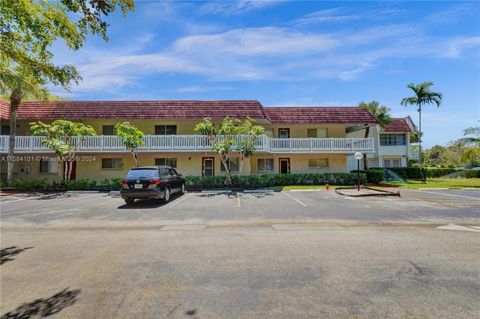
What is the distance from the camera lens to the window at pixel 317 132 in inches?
1044

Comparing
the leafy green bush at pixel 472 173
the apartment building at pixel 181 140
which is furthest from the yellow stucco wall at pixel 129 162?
the leafy green bush at pixel 472 173

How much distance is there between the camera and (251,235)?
24.6 ft

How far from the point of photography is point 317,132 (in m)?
26.6

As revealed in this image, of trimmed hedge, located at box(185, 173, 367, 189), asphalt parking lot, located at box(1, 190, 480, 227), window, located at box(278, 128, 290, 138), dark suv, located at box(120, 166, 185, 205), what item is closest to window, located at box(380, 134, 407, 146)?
trimmed hedge, located at box(185, 173, 367, 189)

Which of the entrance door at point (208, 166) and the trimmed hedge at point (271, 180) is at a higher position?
the entrance door at point (208, 166)

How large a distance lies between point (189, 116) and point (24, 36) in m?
15.9

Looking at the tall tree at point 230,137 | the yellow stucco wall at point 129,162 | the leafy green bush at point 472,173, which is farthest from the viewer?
the leafy green bush at point 472,173

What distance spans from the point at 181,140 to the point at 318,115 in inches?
496

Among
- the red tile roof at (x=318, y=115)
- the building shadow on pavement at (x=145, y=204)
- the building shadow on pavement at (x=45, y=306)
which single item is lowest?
the building shadow on pavement at (x=45, y=306)

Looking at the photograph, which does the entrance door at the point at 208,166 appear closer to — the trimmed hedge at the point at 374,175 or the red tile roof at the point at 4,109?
the trimmed hedge at the point at 374,175

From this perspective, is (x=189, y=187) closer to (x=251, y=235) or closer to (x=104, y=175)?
(x=104, y=175)

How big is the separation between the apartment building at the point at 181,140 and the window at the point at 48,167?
7 cm

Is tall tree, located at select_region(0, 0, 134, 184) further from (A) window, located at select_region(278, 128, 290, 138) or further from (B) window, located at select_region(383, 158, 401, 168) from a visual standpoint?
(B) window, located at select_region(383, 158, 401, 168)

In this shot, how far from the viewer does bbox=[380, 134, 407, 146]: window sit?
3706 centimetres
